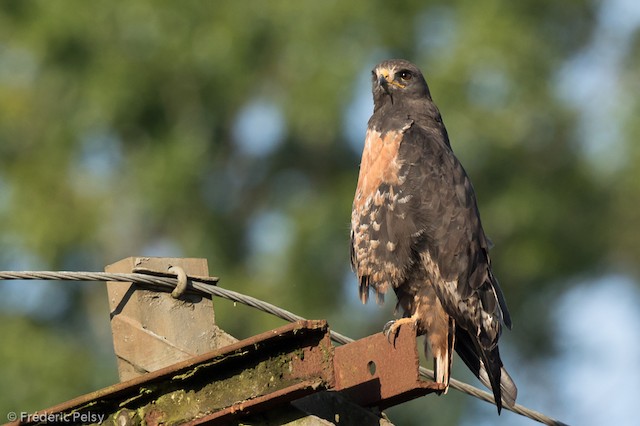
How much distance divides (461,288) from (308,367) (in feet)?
6.15

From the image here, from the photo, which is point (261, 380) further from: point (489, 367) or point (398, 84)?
point (398, 84)

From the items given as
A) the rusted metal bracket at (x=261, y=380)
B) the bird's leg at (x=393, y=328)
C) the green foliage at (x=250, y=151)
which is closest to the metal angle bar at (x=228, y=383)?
the rusted metal bracket at (x=261, y=380)

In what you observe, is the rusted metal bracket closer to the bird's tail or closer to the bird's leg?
the bird's leg

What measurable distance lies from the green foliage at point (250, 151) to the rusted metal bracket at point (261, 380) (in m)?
8.21

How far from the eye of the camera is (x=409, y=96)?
7207 mm

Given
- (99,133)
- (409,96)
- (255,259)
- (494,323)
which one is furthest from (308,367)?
(99,133)

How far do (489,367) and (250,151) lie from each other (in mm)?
9179

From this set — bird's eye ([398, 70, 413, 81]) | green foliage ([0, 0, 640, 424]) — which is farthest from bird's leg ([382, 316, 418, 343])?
green foliage ([0, 0, 640, 424])

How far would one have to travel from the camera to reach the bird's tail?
562 centimetres

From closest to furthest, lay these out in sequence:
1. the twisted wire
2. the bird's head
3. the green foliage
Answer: the twisted wire → the bird's head → the green foliage

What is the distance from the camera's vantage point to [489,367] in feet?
18.9

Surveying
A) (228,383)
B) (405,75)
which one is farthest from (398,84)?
(228,383)

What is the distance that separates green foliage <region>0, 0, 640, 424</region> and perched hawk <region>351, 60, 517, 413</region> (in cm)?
638

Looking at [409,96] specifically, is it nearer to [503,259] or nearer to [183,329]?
[183,329]
